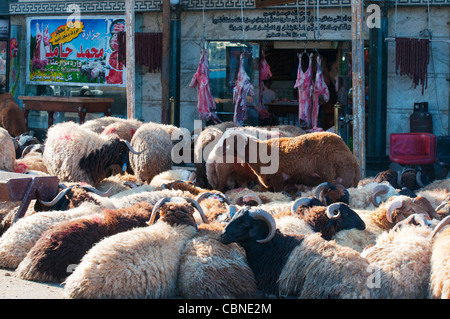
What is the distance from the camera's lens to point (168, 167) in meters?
10.5

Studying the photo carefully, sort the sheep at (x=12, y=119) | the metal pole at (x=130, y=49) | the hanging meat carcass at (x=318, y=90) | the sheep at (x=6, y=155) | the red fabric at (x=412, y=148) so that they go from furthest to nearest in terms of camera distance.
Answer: the sheep at (x=12, y=119), the hanging meat carcass at (x=318, y=90), the metal pole at (x=130, y=49), the red fabric at (x=412, y=148), the sheep at (x=6, y=155)

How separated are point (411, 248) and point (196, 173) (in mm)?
5259

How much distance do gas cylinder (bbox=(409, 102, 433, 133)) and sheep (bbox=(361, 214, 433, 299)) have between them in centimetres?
676

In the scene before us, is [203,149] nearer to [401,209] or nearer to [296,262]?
[401,209]

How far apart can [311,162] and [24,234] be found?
13.1ft

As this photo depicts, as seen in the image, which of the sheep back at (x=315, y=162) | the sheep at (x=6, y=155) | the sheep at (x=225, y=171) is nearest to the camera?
the sheep back at (x=315, y=162)

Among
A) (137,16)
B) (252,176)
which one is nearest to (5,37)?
(137,16)

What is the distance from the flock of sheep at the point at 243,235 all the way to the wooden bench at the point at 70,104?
15.0 feet

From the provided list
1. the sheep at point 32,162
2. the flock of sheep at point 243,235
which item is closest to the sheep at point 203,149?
the flock of sheep at point 243,235

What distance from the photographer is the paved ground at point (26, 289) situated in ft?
17.5

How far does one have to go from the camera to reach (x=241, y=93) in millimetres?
12945

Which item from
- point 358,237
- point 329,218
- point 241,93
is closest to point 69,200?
point 329,218

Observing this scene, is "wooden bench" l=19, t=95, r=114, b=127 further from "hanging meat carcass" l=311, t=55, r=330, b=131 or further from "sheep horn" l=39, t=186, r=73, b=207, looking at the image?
"sheep horn" l=39, t=186, r=73, b=207

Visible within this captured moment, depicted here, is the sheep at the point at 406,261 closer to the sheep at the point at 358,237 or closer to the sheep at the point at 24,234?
the sheep at the point at 358,237
